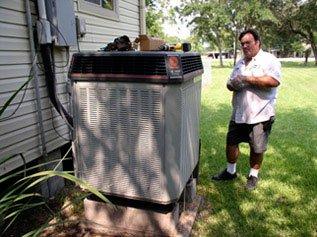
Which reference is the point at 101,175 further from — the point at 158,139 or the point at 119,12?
the point at 119,12

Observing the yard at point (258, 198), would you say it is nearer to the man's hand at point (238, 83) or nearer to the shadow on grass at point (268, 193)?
the shadow on grass at point (268, 193)

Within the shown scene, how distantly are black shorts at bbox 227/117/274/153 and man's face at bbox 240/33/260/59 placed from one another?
0.75 meters

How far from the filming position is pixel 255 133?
423cm

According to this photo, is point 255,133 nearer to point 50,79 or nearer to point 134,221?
point 134,221

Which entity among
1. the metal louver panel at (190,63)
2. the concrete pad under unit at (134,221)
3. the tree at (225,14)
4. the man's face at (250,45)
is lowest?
the concrete pad under unit at (134,221)

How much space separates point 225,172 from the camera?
15.3 ft

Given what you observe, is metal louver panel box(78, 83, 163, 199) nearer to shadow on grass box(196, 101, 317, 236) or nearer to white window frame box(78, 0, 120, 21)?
shadow on grass box(196, 101, 317, 236)

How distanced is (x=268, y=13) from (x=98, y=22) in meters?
30.4

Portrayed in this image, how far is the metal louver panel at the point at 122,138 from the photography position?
2.84 m

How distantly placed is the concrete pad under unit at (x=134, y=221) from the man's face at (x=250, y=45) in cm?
185

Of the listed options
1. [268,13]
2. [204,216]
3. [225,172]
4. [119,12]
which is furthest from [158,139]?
[268,13]

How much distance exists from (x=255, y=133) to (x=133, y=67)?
6.46 ft

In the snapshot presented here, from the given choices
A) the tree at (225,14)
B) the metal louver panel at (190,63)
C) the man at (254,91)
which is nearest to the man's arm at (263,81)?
the man at (254,91)

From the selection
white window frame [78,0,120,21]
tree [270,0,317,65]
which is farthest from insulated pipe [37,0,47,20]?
tree [270,0,317,65]
